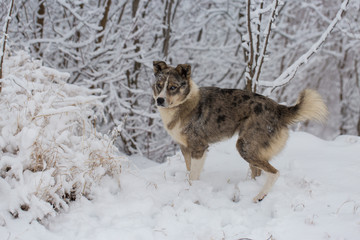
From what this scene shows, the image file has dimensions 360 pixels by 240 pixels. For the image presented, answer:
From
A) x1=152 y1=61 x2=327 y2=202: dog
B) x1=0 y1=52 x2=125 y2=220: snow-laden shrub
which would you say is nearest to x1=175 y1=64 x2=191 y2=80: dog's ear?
x1=152 y1=61 x2=327 y2=202: dog

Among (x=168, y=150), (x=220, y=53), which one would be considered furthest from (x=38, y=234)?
(x=220, y=53)

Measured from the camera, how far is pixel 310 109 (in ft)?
12.1

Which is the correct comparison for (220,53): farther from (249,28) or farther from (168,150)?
(249,28)

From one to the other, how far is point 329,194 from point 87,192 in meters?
2.37

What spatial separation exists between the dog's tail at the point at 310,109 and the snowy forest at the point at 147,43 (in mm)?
1005

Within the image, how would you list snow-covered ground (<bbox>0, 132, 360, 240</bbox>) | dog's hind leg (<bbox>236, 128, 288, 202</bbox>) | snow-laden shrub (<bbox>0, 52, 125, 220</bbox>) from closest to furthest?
1. snow-covered ground (<bbox>0, 132, 360, 240</bbox>)
2. snow-laden shrub (<bbox>0, 52, 125, 220</bbox>)
3. dog's hind leg (<bbox>236, 128, 288, 202</bbox>)

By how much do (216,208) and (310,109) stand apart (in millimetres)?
1468

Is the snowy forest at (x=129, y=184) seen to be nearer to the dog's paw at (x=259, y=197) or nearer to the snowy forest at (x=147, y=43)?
the dog's paw at (x=259, y=197)

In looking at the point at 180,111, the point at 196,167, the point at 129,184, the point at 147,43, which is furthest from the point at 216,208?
the point at 147,43

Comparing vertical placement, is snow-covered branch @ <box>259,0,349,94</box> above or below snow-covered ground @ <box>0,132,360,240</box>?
above

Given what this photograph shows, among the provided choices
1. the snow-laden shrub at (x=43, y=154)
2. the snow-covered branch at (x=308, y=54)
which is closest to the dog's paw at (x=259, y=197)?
the snow-laden shrub at (x=43, y=154)

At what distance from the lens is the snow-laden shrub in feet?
9.57

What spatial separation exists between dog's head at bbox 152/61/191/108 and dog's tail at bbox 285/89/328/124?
4.02ft

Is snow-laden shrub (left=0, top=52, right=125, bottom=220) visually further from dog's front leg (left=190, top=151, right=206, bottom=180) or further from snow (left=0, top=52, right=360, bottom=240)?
dog's front leg (left=190, top=151, right=206, bottom=180)
